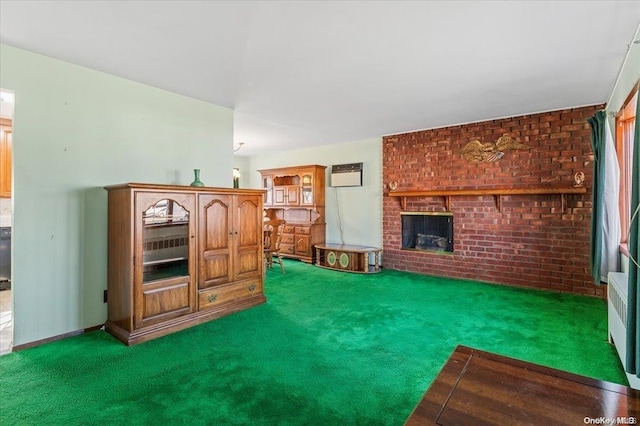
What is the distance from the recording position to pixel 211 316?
3344mm

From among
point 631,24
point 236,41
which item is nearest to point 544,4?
point 631,24

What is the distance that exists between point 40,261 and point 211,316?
5.10 feet

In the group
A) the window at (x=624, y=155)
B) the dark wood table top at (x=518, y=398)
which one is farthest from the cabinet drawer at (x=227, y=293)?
the window at (x=624, y=155)

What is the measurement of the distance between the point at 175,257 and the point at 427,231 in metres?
4.08

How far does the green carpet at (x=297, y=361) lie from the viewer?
1877 mm

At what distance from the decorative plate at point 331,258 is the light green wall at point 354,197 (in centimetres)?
66

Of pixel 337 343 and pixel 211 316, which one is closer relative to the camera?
pixel 337 343

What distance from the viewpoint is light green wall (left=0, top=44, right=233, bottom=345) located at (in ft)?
8.82

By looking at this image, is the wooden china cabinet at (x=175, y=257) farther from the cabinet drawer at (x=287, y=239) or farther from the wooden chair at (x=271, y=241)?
the cabinet drawer at (x=287, y=239)

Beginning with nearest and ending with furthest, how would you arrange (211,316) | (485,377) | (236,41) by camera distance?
(485,377)
(236,41)
(211,316)

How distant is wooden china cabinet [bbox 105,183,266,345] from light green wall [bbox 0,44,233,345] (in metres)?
0.19

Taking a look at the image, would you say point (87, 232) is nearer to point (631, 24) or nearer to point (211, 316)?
point (211, 316)

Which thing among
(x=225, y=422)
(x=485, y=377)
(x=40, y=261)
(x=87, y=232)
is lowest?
(x=225, y=422)

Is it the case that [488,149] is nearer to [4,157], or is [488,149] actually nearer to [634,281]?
[634,281]
